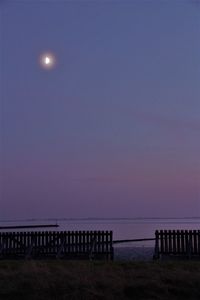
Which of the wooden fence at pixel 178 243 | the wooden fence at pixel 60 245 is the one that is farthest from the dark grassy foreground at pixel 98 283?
the wooden fence at pixel 60 245

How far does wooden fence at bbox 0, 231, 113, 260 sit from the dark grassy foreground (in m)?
7.31

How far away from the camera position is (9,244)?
2294cm

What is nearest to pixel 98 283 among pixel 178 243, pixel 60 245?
pixel 60 245

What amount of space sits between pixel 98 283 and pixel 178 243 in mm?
10023

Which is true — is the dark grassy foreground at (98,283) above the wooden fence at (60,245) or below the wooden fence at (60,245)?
below

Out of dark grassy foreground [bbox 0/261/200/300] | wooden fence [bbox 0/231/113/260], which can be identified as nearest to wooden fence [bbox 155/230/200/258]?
wooden fence [bbox 0/231/113/260]

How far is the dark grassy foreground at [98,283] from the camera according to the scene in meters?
12.4

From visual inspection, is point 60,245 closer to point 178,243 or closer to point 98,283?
point 178,243

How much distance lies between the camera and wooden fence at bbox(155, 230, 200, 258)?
2222 centimetres

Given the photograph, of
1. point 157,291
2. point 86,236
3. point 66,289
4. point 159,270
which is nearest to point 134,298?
point 157,291

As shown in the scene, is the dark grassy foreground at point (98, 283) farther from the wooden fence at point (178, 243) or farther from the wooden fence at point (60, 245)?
the wooden fence at point (60, 245)

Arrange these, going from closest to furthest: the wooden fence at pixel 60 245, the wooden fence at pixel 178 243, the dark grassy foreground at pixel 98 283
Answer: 1. the dark grassy foreground at pixel 98 283
2. the wooden fence at pixel 178 243
3. the wooden fence at pixel 60 245

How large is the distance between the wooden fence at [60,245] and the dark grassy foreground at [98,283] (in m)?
7.31

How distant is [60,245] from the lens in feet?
73.6
